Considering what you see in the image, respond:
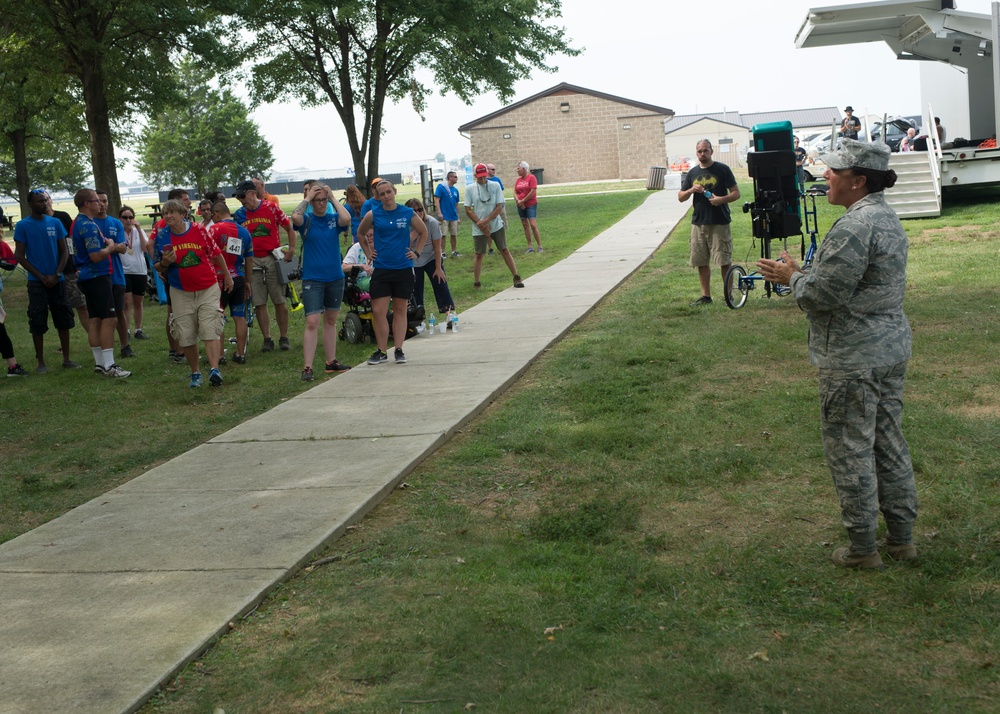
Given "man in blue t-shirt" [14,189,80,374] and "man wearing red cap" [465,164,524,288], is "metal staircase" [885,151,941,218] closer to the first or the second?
"man wearing red cap" [465,164,524,288]

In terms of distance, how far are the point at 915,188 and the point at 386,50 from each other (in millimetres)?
18631

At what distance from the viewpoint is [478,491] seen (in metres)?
5.95

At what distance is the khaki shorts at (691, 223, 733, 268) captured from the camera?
1147 cm

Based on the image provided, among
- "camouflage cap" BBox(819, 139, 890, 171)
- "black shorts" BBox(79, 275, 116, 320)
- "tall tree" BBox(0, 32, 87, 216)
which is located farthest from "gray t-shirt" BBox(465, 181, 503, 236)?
"tall tree" BBox(0, 32, 87, 216)

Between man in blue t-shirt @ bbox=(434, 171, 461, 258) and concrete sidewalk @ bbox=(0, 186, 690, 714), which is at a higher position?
man in blue t-shirt @ bbox=(434, 171, 461, 258)

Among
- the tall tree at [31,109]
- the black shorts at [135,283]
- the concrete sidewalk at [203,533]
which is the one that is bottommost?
the concrete sidewalk at [203,533]

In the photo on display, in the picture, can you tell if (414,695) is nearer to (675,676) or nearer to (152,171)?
(675,676)

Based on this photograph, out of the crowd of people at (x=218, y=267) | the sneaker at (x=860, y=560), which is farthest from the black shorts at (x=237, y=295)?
the sneaker at (x=860, y=560)

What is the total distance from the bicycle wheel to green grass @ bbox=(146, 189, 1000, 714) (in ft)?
11.4

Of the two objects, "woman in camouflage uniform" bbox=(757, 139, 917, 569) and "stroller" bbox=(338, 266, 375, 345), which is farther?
"stroller" bbox=(338, 266, 375, 345)

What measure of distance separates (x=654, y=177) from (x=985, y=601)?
4046 centimetres

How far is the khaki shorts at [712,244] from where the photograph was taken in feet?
37.6

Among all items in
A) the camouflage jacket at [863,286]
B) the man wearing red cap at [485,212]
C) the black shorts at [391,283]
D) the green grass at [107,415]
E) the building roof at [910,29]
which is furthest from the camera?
the building roof at [910,29]

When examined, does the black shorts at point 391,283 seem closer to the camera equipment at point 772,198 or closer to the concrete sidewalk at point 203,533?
the concrete sidewalk at point 203,533
